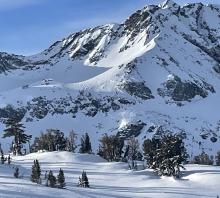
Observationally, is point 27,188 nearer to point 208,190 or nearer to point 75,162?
point 208,190

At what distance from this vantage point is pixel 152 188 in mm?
81125

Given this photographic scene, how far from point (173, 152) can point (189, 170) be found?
11.5 feet

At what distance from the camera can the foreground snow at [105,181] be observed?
6166 cm

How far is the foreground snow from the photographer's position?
2427 inches

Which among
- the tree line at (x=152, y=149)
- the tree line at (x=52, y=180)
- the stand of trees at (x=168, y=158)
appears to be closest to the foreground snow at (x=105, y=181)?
the tree line at (x=52, y=180)

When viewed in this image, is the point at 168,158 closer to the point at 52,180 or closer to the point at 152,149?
the point at 152,149

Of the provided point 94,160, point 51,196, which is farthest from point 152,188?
point 94,160

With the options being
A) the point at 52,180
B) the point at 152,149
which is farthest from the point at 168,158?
the point at 52,180

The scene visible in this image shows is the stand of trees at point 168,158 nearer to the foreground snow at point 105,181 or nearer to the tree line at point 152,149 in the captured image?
the tree line at point 152,149

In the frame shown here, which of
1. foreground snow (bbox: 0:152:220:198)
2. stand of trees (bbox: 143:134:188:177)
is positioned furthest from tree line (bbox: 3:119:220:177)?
foreground snow (bbox: 0:152:220:198)

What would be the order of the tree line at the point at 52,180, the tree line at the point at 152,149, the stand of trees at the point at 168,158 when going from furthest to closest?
the tree line at the point at 152,149
the stand of trees at the point at 168,158
the tree line at the point at 52,180

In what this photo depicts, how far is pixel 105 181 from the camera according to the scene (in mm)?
86188

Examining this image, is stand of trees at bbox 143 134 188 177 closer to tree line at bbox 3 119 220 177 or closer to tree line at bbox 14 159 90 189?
tree line at bbox 3 119 220 177

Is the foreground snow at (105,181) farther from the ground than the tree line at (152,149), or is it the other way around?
the tree line at (152,149)
